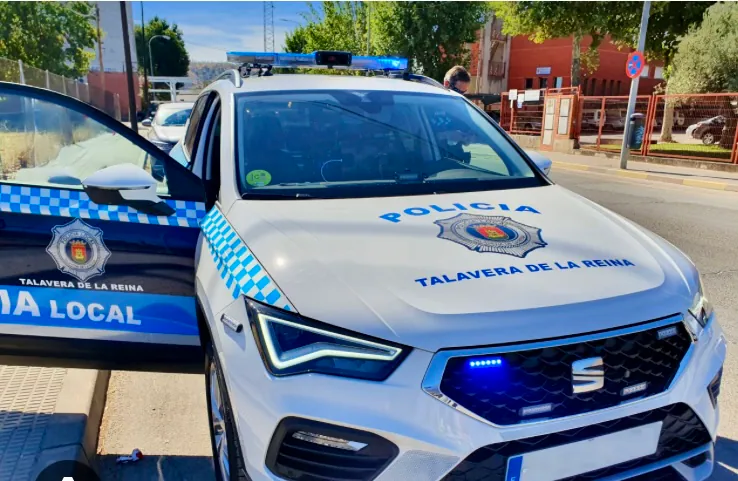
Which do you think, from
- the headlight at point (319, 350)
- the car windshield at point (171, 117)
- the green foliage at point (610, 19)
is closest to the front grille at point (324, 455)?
the headlight at point (319, 350)

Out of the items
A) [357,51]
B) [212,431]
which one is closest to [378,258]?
[212,431]

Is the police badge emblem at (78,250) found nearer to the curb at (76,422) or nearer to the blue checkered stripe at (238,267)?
the blue checkered stripe at (238,267)

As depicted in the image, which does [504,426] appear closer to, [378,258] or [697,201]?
[378,258]

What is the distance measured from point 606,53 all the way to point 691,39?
81.7 feet

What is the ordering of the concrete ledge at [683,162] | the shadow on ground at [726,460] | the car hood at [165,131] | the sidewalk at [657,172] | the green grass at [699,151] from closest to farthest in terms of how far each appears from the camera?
the shadow on ground at [726,460] < the car hood at [165,131] < the sidewalk at [657,172] < the concrete ledge at [683,162] < the green grass at [699,151]

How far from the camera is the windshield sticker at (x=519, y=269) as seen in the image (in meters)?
1.70

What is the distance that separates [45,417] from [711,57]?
1881 cm

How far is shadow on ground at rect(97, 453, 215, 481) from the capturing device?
2.49 meters

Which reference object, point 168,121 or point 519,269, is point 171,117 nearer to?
point 168,121

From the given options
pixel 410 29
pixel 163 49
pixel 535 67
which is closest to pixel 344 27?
pixel 410 29

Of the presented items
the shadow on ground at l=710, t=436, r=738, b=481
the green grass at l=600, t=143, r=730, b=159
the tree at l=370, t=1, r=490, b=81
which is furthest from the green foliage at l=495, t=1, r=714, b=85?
the shadow on ground at l=710, t=436, r=738, b=481

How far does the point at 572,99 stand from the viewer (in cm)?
1847

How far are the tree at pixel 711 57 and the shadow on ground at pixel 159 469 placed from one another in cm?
1649

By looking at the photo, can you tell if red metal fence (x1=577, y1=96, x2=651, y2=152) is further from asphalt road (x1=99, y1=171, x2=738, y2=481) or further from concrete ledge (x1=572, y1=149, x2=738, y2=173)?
asphalt road (x1=99, y1=171, x2=738, y2=481)
